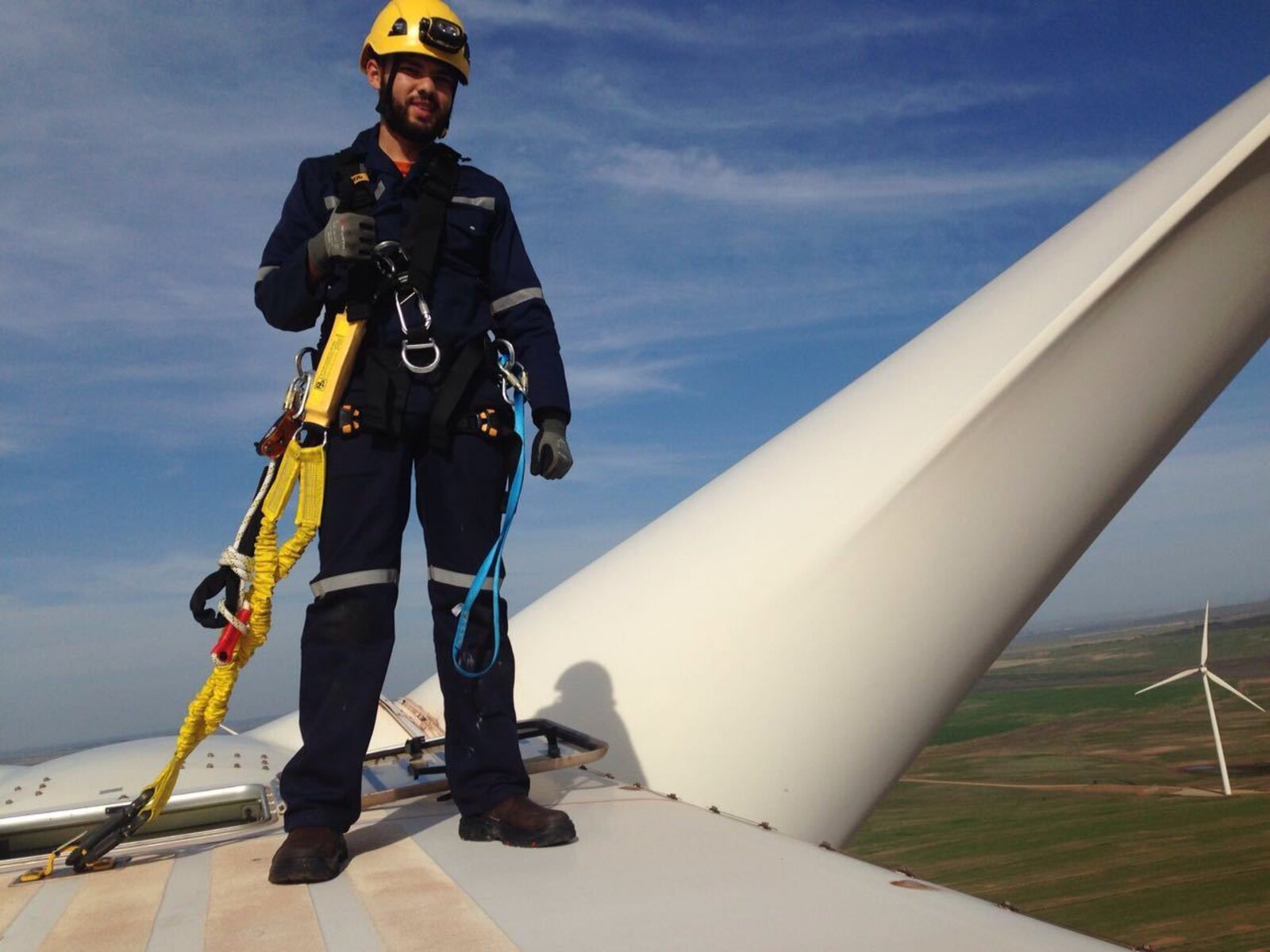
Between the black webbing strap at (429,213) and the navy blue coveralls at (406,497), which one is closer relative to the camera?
the navy blue coveralls at (406,497)

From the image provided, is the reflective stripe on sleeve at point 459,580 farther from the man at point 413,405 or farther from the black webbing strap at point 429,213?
the black webbing strap at point 429,213

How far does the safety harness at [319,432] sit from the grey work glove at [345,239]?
78mm

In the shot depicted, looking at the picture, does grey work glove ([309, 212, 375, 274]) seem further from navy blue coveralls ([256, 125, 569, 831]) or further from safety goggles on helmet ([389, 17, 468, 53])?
safety goggles on helmet ([389, 17, 468, 53])

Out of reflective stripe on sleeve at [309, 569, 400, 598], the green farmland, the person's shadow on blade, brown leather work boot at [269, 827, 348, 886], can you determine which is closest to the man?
reflective stripe on sleeve at [309, 569, 400, 598]

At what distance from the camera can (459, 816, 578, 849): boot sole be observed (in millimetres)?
2971

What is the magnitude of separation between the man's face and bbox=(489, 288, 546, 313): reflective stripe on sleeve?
60 cm

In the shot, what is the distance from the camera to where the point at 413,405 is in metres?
3.32

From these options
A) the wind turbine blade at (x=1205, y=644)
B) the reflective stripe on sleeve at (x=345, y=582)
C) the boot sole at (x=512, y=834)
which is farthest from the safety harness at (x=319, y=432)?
the wind turbine blade at (x=1205, y=644)

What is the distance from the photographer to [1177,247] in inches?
158

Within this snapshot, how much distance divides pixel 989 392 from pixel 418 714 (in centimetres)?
293

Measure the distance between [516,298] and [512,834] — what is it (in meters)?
1.75

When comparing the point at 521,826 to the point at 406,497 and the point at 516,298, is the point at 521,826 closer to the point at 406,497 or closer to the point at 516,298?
the point at 406,497

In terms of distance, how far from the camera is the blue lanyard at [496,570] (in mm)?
3312

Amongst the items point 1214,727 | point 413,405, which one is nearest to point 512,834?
point 413,405
